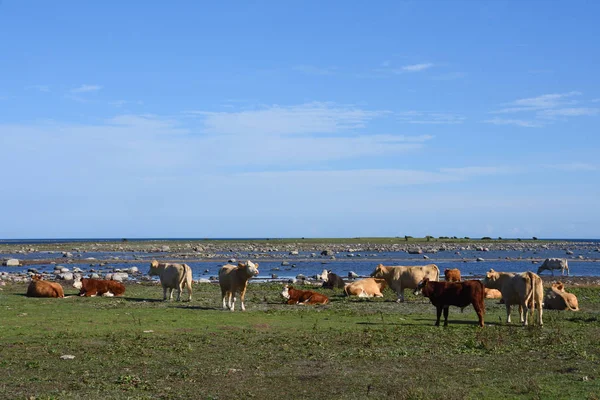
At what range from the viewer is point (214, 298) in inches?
1117

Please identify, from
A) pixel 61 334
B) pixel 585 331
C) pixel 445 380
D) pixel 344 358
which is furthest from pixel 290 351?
pixel 585 331

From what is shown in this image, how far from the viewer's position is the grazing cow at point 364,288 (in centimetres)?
2959

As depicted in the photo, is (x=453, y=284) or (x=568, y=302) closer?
(x=453, y=284)

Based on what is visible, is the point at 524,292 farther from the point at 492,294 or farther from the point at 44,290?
the point at 44,290

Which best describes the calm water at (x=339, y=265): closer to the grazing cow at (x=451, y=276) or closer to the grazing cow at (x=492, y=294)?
the grazing cow at (x=451, y=276)

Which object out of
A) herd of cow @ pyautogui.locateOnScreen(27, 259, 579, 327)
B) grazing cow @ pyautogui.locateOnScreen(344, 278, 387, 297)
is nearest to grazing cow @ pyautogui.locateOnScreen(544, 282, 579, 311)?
herd of cow @ pyautogui.locateOnScreen(27, 259, 579, 327)

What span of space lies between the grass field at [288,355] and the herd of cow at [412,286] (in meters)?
0.88

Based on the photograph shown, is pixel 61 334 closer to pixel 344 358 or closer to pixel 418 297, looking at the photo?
pixel 344 358

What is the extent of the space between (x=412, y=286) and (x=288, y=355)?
46.2 feet

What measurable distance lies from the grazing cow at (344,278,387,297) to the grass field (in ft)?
18.8

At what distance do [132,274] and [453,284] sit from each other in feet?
109

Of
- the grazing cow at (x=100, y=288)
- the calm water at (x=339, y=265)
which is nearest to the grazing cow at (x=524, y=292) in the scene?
the grazing cow at (x=100, y=288)

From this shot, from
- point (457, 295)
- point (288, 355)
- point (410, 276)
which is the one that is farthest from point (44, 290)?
point (457, 295)

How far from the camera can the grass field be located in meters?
11.9
